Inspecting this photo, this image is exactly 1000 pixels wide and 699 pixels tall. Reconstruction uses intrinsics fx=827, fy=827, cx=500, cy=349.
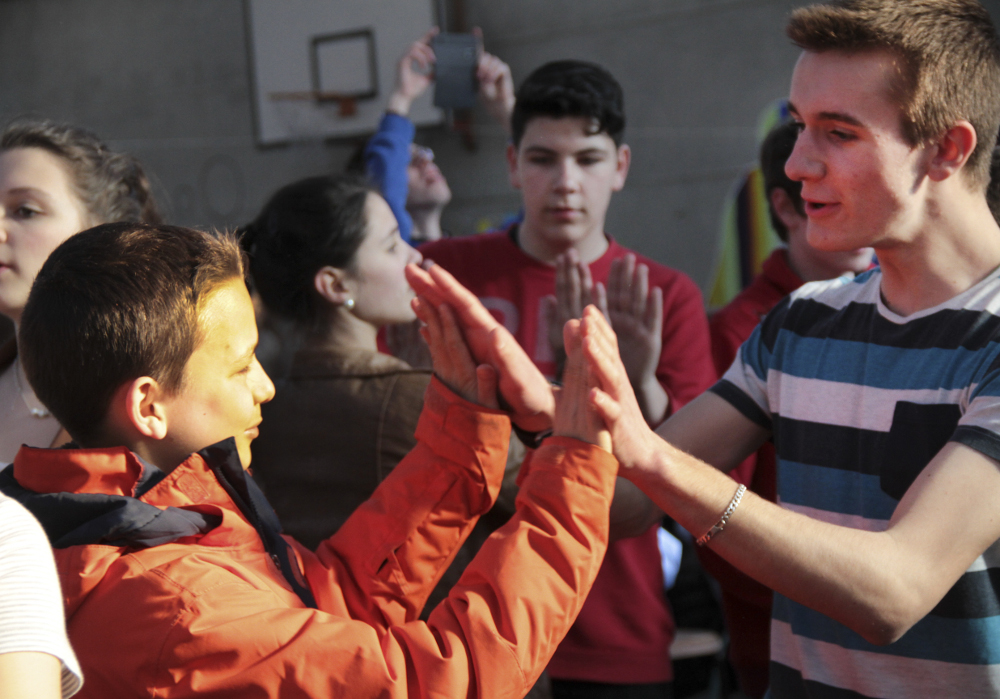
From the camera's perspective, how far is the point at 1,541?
68cm

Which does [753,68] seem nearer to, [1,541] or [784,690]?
[784,690]

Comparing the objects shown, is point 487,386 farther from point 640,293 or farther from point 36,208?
point 36,208

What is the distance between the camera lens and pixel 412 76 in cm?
314

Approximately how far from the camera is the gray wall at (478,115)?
7379mm

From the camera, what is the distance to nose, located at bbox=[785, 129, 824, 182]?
124cm

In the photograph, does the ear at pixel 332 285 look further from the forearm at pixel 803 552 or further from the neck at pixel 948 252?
the neck at pixel 948 252

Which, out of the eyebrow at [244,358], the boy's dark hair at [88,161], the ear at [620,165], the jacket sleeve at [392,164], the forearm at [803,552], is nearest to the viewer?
the forearm at [803,552]

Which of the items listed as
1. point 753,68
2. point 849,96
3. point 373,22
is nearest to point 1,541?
point 849,96

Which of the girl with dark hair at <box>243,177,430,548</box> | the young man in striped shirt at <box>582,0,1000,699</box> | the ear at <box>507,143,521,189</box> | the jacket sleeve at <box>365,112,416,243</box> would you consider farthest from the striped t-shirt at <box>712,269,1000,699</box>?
the jacket sleeve at <box>365,112,416,243</box>

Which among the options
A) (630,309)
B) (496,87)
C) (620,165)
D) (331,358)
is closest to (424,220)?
(496,87)

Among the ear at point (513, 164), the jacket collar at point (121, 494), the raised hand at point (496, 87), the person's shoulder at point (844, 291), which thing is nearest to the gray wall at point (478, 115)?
the raised hand at point (496, 87)

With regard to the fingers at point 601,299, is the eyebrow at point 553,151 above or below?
above

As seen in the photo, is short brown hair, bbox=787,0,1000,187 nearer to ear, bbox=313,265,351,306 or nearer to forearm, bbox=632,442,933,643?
forearm, bbox=632,442,933,643

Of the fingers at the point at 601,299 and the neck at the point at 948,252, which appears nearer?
the neck at the point at 948,252
